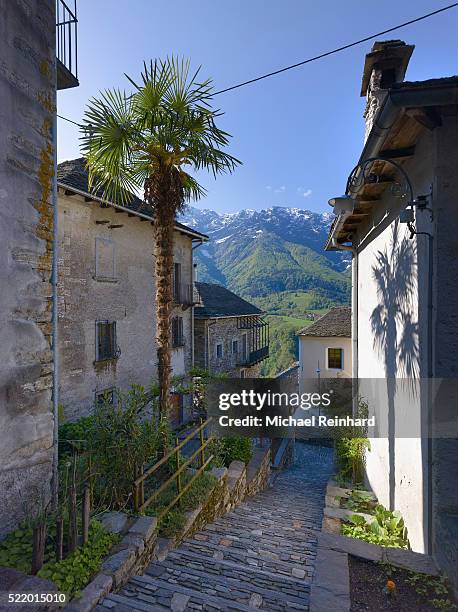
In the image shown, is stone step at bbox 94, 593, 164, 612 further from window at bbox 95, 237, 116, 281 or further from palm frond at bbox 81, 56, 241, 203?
window at bbox 95, 237, 116, 281

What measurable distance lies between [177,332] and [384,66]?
1168 cm

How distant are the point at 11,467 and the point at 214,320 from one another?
14756mm

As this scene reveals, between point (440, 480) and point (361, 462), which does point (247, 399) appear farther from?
point (440, 480)

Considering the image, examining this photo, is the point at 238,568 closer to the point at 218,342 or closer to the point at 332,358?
the point at 218,342

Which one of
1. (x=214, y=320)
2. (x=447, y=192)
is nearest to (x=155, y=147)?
(x=447, y=192)

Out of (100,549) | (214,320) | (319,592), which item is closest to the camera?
A: (319,592)

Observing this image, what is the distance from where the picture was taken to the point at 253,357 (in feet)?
73.3

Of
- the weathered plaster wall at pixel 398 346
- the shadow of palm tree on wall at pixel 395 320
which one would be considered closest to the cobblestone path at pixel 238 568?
the weathered plaster wall at pixel 398 346

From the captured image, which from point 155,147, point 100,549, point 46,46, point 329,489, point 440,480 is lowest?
point 329,489

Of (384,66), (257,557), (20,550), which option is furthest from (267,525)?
(384,66)

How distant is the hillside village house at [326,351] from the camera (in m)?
18.9

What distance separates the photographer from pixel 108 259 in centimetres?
1143

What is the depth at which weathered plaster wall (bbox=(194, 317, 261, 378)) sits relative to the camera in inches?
701

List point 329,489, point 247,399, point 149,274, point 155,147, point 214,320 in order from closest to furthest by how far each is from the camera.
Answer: point 155,147, point 329,489, point 247,399, point 149,274, point 214,320
